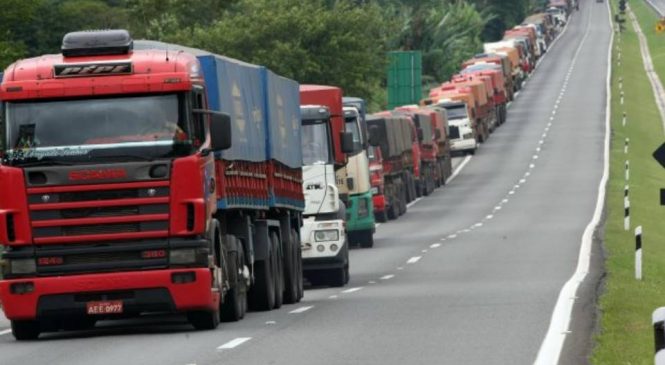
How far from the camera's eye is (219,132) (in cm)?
2027

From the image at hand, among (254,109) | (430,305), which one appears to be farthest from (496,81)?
(430,305)

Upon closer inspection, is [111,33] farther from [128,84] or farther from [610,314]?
[610,314]

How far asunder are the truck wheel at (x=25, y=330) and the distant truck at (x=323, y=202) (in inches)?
418

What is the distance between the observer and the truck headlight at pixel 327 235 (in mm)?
30938

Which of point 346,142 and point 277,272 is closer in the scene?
point 277,272

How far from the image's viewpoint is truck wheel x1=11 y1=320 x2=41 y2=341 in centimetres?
2031

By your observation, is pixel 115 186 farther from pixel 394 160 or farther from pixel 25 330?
pixel 394 160

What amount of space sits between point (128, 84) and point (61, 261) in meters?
1.91

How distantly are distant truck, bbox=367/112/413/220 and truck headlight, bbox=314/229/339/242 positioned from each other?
62.0ft

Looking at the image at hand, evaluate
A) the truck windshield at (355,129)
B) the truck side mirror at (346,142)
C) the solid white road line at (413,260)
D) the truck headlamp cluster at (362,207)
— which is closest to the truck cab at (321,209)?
the truck side mirror at (346,142)

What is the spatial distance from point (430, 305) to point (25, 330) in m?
5.55

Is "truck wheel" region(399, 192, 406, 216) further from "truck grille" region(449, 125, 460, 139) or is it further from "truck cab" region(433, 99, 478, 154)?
"truck grille" region(449, 125, 460, 139)

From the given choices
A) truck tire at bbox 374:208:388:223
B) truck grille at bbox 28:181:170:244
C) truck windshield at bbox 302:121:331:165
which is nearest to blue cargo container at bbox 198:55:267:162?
truck grille at bbox 28:181:170:244

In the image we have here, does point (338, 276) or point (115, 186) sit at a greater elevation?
point (115, 186)
